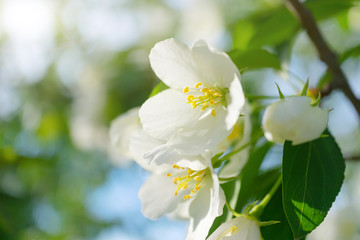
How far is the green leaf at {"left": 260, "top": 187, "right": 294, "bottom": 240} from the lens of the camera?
909mm

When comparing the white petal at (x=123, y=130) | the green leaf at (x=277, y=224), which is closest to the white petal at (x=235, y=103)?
the green leaf at (x=277, y=224)

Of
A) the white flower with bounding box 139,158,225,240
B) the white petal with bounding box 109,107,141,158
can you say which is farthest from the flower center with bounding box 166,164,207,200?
the white petal with bounding box 109,107,141,158

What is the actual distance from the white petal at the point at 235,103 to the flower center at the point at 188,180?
16cm

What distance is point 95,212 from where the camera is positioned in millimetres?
3484

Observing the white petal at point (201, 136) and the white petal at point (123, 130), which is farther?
the white petal at point (123, 130)

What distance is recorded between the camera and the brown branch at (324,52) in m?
1.19

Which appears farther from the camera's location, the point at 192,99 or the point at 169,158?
the point at 192,99

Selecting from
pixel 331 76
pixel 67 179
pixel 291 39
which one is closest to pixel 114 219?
pixel 67 179

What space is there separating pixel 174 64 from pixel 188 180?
0.25 metres

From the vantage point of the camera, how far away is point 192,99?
Result: 0.99m

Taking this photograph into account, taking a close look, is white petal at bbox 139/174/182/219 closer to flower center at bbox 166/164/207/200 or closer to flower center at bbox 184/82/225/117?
flower center at bbox 166/164/207/200

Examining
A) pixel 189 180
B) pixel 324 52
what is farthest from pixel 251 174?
pixel 324 52

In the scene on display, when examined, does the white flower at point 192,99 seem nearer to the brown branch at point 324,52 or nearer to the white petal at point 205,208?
the white petal at point 205,208

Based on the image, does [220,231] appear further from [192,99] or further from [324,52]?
[324,52]
